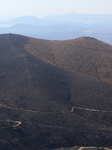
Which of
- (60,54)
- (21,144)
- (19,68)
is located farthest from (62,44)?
(21,144)

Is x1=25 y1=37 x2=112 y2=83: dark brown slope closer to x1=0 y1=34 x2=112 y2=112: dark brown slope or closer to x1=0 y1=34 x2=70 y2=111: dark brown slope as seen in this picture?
x1=0 y1=34 x2=112 y2=112: dark brown slope

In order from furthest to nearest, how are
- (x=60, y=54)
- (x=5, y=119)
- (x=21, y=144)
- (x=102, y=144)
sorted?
Result: (x=60, y=54) → (x=5, y=119) → (x=102, y=144) → (x=21, y=144)

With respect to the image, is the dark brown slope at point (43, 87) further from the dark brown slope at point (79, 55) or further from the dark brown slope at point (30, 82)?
the dark brown slope at point (79, 55)

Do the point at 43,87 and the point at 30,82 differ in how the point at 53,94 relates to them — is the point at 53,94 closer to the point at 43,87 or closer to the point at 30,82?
the point at 43,87

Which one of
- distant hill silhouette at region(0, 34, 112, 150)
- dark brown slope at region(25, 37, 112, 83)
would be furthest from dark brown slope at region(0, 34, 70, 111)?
dark brown slope at region(25, 37, 112, 83)

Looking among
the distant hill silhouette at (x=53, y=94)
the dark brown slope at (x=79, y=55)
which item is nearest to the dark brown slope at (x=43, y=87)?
the distant hill silhouette at (x=53, y=94)

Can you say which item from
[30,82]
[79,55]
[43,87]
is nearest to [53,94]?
[43,87]

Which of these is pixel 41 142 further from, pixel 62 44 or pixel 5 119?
pixel 62 44
